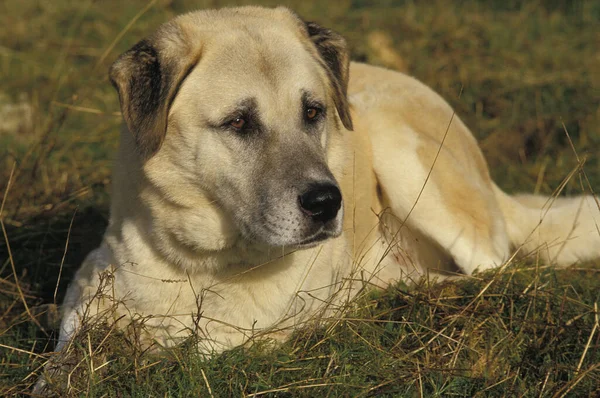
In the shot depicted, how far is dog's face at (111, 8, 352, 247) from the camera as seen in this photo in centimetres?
288

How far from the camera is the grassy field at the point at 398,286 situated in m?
2.81

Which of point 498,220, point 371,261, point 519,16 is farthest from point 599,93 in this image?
point 371,261

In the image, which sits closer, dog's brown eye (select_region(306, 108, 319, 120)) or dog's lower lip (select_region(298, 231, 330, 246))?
dog's lower lip (select_region(298, 231, 330, 246))

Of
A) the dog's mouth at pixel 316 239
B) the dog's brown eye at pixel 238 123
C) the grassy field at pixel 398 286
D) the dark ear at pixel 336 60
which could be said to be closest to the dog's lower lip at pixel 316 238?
the dog's mouth at pixel 316 239

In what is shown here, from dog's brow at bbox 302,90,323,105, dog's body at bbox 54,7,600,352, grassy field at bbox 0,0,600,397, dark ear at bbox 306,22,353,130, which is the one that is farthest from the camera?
dark ear at bbox 306,22,353,130

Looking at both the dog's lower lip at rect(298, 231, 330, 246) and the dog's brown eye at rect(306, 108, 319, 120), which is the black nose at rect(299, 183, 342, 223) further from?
the dog's brown eye at rect(306, 108, 319, 120)

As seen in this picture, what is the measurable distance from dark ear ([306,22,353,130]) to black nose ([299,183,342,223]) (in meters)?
0.60

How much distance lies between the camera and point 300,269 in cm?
329

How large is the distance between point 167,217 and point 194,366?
23.6 inches

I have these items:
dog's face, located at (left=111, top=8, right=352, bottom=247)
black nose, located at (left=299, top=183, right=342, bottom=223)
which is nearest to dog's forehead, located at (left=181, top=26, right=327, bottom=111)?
dog's face, located at (left=111, top=8, right=352, bottom=247)

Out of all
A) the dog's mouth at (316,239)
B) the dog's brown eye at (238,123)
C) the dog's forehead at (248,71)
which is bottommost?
the dog's mouth at (316,239)

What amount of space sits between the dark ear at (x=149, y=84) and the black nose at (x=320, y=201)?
60 cm

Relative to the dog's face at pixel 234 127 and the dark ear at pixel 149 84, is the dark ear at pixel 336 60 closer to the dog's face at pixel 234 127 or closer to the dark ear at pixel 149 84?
the dog's face at pixel 234 127

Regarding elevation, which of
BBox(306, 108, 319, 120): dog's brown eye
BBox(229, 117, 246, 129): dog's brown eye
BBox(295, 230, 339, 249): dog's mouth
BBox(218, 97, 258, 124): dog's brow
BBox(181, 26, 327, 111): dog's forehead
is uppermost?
BBox(181, 26, 327, 111): dog's forehead
